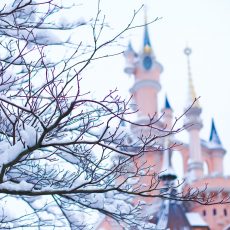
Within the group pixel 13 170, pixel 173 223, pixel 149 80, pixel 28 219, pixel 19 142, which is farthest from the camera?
pixel 149 80

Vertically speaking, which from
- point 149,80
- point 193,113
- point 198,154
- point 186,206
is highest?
point 149,80

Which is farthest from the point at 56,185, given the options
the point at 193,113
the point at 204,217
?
the point at 193,113

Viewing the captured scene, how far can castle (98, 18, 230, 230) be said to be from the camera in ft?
94.1

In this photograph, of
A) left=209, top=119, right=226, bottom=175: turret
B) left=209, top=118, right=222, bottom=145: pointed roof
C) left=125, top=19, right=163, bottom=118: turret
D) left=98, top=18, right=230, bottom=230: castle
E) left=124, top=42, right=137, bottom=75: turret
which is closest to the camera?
left=98, top=18, right=230, bottom=230: castle

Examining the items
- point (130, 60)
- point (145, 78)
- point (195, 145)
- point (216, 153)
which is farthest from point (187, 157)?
point (130, 60)

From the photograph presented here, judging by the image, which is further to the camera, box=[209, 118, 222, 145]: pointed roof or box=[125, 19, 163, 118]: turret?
box=[209, 118, 222, 145]: pointed roof

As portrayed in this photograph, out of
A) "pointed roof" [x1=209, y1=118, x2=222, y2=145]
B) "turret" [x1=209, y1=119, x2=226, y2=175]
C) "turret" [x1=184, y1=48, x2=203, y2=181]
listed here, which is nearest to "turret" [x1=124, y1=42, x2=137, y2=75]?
"turret" [x1=184, y1=48, x2=203, y2=181]

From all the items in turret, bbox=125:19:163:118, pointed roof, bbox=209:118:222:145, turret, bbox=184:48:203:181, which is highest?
turret, bbox=125:19:163:118

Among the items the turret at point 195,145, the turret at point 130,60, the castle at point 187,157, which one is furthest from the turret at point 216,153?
the turret at point 130,60

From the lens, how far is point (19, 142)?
351 cm

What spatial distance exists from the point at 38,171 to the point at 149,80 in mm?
32145

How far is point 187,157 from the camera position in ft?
121

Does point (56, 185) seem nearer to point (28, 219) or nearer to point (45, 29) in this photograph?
point (28, 219)

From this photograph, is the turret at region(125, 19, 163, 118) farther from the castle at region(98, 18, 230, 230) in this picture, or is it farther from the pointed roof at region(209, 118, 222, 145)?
the pointed roof at region(209, 118, 222, 145)
